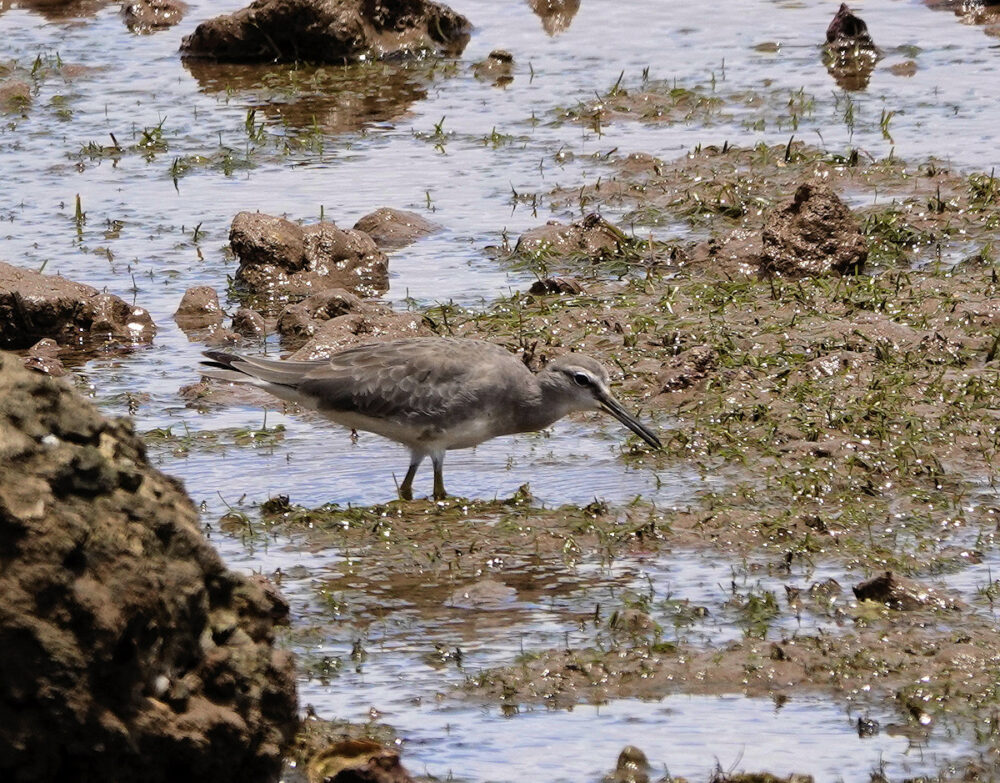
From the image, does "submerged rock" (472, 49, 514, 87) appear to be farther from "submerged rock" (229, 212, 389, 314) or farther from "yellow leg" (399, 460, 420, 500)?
"yellow leg" (399, 460, 420, 500)

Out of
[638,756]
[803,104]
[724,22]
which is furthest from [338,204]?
[638,756]

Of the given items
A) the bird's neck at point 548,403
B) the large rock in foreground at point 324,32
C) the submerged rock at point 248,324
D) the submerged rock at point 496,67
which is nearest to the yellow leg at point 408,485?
the bird's neck at point 548,403

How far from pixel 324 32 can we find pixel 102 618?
1567 centimetres

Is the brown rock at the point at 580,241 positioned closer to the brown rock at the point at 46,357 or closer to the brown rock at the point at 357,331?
the brown rock at the point at 357,331

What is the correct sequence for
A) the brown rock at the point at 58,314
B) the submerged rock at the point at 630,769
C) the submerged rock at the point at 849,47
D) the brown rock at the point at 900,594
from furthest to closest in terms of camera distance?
1. the submerged rock at the point at 849,47
2. the brown rock at the point at 58,314
3. the brown rock at the point at 900,594
4. the submerged rock at the point at 630,769

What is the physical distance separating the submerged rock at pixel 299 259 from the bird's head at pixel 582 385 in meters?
3.57

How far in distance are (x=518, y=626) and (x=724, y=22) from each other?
14.9 metres

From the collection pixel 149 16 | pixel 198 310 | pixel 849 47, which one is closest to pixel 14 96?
pixel 149 16

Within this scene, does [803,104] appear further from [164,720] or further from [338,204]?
[164,720]

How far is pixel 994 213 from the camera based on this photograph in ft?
45.4

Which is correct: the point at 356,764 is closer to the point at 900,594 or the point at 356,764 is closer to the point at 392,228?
the point at 900,594

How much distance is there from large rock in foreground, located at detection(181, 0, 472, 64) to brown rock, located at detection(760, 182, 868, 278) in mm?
8542

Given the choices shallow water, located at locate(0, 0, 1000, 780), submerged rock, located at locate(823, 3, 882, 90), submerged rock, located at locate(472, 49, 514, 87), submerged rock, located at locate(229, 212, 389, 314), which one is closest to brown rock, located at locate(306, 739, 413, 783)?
shallow water, located at locate(0, 0, 1000, 780)

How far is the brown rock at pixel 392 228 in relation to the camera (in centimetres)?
1466
